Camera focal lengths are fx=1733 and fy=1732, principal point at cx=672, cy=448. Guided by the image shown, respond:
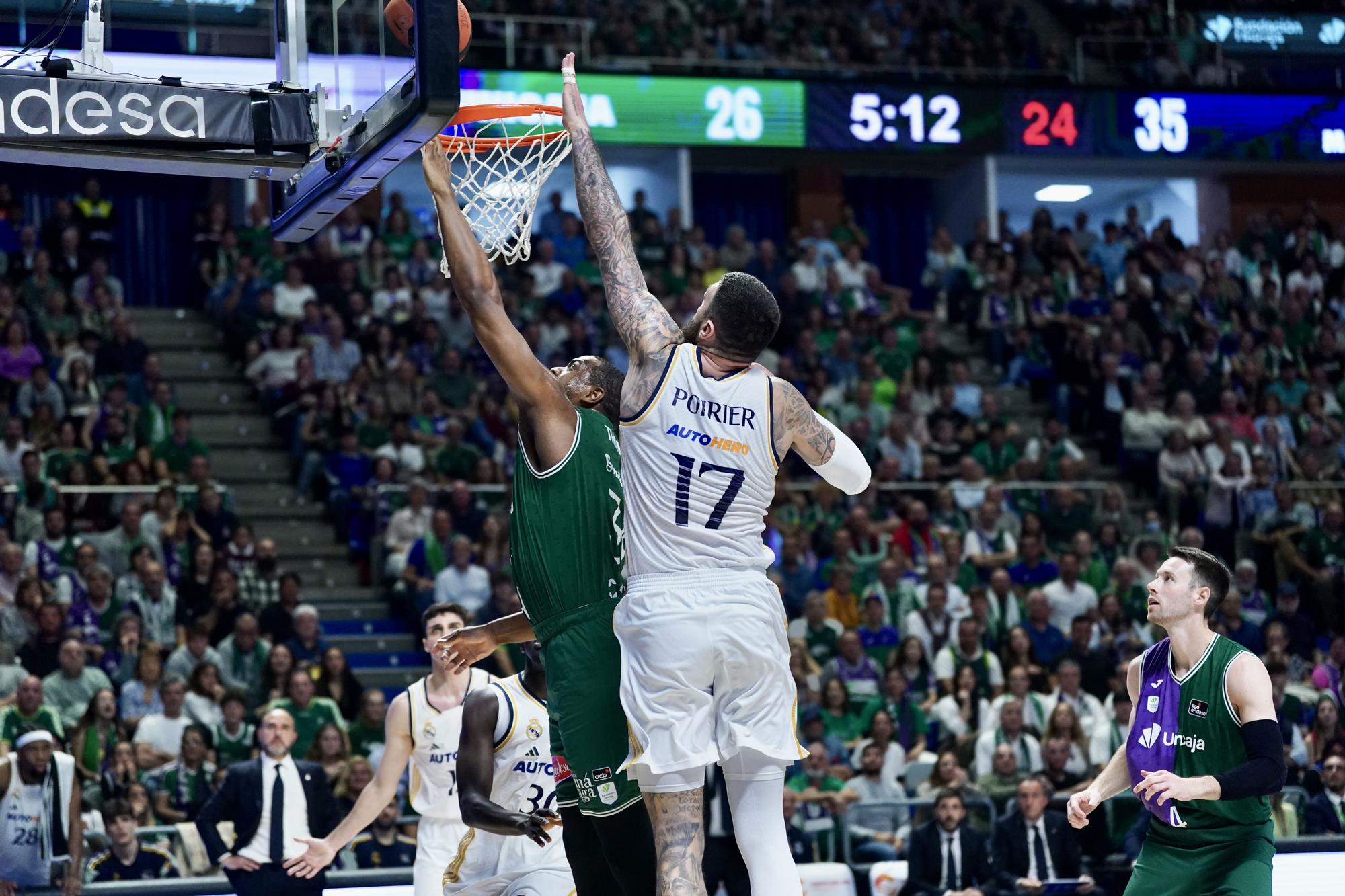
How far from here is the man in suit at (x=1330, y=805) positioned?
1258 centimetres

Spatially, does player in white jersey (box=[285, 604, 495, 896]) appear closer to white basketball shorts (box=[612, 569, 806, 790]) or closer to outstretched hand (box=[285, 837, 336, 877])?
outstretched hand (box=[285, 837, 336, 877])

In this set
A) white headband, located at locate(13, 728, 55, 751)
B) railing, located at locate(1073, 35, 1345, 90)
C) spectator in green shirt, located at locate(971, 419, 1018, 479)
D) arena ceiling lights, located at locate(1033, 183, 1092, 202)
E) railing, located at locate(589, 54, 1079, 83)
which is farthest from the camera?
arena ceiling lights, located at locate(1033, 183, 1092, 202)

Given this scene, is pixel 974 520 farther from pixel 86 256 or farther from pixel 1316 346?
pixel 86 256

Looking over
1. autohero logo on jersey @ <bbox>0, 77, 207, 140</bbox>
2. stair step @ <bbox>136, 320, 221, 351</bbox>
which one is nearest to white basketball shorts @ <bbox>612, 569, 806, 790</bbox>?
autohero logo on jersey @ <bbox>0, 77, 207, 140</bbox>

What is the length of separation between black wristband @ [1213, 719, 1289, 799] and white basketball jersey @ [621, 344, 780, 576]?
1911mm

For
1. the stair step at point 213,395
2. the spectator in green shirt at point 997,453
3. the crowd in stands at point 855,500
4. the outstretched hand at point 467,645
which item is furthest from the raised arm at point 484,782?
the spectator in green shirt at point 997,453

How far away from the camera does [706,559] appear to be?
547 cm

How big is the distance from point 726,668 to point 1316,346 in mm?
17770

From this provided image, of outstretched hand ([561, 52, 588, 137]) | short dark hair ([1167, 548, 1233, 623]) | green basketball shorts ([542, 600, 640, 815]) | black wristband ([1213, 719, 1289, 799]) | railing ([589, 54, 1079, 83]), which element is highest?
railing ([589, 54, 1079, 83])

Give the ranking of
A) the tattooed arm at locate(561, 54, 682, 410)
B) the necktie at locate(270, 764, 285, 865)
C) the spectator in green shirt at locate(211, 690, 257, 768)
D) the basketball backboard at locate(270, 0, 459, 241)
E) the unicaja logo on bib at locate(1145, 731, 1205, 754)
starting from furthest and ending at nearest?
the spectator in green shirt at locate(211, 690, 257, 768)
the necktie at locate(270, 764, 285, 865)
the unicaja logo on bib at locate(1145, 731, 1205, 754)
the basketball backboard at locate(270, 0, 459, 241)
the tattooed arm at locate(561, 54, 682, 410)

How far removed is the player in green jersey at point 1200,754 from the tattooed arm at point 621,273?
224 centimetres

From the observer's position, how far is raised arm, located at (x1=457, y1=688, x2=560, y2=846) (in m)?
6.20

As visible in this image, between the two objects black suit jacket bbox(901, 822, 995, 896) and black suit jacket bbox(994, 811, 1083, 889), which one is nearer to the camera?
black suit jacket bbox(901, 822, 995, 896)

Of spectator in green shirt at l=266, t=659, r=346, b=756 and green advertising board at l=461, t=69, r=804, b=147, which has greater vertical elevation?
green advertising board at l=461, t=69, r=804, b=147
